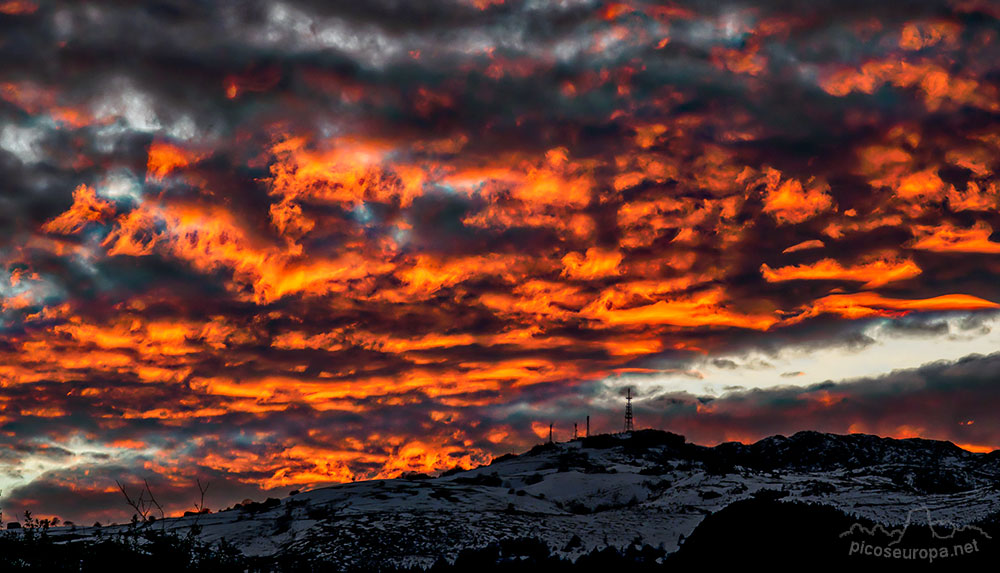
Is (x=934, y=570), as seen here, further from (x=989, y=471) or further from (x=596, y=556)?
(x=989, y=471)

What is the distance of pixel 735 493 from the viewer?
252 ft

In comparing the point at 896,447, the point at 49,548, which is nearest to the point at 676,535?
the point at 49,548

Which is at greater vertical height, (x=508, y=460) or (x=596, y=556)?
(x=508, y=460)

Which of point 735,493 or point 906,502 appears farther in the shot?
point 735,493

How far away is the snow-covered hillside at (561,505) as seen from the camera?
5566 cm

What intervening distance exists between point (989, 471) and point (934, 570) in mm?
93925

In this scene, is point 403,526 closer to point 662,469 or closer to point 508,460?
point 662,469

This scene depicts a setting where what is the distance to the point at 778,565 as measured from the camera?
28969 mm

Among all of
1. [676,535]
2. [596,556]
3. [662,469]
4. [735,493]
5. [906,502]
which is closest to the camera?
[596,556]

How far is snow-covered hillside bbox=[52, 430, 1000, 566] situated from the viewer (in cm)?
5566

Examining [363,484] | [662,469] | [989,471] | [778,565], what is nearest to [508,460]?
Answer: [662,469]

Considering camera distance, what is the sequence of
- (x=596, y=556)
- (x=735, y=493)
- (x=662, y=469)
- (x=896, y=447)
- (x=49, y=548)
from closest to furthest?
1. (x=49, y=548)
2. (x=596, y=556)
3. (x=735, y=493)
4. (x=662, y=469)
5. (x=896, y=447)

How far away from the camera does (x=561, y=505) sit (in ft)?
270

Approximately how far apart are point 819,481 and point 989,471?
42057mm
